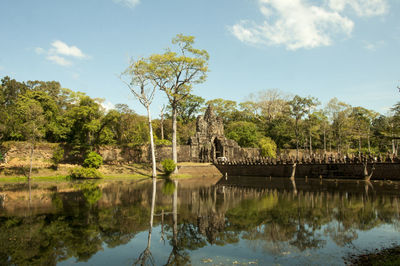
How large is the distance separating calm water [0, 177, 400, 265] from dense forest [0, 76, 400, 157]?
18476mm

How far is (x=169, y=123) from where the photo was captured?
57.9m

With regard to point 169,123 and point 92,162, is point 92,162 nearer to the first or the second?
point 92,162

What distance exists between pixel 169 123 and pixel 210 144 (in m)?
16.0

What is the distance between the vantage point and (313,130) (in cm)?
5734

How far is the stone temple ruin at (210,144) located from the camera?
44031 mm

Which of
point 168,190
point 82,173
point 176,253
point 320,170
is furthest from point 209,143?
point 176,253

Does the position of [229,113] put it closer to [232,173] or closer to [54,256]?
[232,173]

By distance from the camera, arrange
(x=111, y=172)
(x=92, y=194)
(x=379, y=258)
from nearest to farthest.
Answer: (x=379, y=258), (x=92, y=194), (x=111, y=172)

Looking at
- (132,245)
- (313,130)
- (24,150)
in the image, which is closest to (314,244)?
(132,245)

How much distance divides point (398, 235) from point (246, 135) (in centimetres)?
4621

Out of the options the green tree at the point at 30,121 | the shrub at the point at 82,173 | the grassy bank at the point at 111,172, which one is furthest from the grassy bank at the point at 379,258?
the green tree at the point at 30,121

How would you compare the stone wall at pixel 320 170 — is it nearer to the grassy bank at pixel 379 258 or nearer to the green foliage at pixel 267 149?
the green foliage at pixel 267 149

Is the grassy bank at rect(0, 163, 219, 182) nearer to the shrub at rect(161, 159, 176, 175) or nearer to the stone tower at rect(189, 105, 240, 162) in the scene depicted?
the shrub at rect(161, 159, 176, 175)

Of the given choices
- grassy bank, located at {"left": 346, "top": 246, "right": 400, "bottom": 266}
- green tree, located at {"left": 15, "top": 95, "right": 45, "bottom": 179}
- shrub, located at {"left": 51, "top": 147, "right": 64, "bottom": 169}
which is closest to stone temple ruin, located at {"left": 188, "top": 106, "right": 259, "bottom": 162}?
shrub, located at {"left": 51, "top": 147, "right": 64, "bottom": 169}
